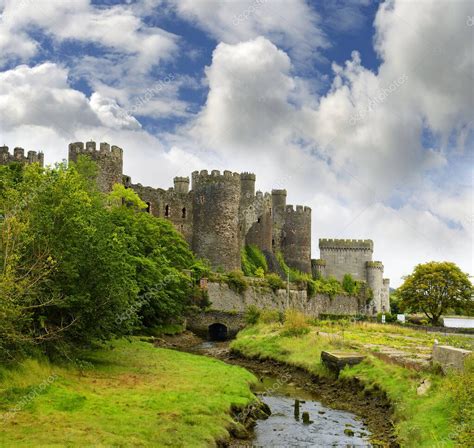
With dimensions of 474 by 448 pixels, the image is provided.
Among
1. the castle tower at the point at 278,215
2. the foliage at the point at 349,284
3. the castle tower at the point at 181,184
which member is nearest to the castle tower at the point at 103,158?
the castle tower at the point at 181,184

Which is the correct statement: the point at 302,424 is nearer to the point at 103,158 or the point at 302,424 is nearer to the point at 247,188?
the point at 103,158

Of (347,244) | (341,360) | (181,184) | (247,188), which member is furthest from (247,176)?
(341,360)

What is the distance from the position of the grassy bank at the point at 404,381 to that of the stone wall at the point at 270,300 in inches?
445

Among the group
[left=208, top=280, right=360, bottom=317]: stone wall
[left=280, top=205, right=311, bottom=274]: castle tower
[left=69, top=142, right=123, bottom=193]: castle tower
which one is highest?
[left=69, top=142, right=123, bottom=193]: castle tower

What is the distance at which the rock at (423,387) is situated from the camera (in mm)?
19719

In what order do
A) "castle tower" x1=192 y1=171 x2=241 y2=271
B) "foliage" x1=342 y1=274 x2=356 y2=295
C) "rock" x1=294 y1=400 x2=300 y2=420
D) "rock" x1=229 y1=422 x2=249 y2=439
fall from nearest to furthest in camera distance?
"rock" x1=229 y1=422 x2=249 y2=439, "rock" x1=294 y1=400 x2=300 y2=420, "castle tower" x1=192 y1=171 x2=241 y2=271, "foliage" x1=342 y1=274 x2=356 y2=295

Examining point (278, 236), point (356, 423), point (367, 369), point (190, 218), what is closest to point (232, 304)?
point (190, 218)

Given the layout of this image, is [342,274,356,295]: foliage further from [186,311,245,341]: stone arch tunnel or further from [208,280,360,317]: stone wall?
[186,311,245,341]: stone arch tunnel

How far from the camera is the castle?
2019 inches

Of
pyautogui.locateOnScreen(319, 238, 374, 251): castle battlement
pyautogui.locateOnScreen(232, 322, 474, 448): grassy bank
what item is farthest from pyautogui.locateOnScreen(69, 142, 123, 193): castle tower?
pyautogui.locateOnScreen(319, 238, 374, 251): castle battlement

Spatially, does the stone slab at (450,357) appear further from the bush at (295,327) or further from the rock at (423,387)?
the bush at (295,327)

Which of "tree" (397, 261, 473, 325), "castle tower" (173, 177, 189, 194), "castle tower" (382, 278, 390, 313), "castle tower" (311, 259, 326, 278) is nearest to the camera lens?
"tree" (397, 261, 473, 325)

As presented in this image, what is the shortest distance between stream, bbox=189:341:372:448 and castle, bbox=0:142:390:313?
96.4 ft

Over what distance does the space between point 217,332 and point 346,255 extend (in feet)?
106
